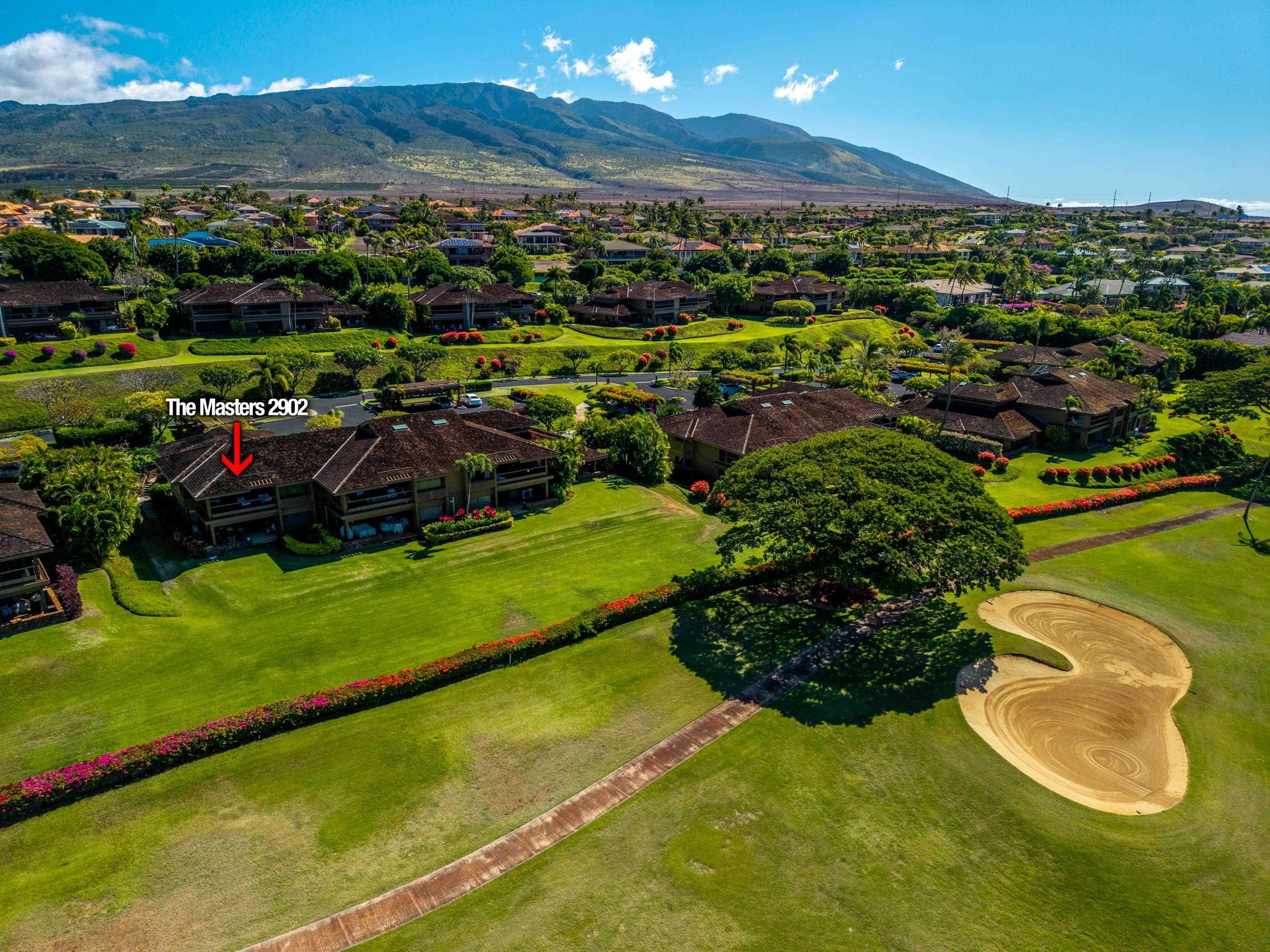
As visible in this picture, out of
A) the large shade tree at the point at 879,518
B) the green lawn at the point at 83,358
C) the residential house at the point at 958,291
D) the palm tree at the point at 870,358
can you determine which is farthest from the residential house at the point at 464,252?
the large shade tree at the point at 879,518

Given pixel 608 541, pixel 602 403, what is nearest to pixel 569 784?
pixel 608 541

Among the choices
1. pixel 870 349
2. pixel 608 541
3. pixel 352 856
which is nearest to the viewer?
pixel 352 856

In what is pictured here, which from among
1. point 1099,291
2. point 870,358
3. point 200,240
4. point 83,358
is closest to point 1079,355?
point 870,358

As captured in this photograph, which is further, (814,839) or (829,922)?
(814,839)

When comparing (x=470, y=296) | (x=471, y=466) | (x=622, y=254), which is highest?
(x=622, y=254)

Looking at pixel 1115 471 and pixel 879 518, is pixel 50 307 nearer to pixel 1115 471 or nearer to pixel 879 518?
pixel 879 518

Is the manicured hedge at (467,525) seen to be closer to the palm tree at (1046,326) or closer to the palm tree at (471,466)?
the palm tree at (471,466)

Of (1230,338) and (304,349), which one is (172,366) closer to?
(304,349)
